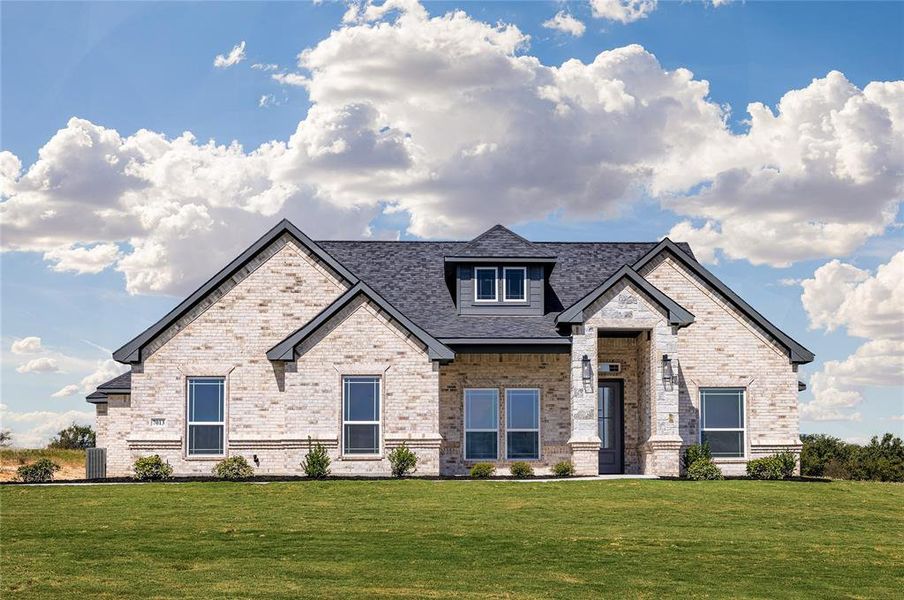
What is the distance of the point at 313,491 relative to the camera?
82.8 feet

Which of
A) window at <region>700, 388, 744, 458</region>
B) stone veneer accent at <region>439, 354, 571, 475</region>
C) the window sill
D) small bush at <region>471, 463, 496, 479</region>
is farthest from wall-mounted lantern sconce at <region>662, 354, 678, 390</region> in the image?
the window sill

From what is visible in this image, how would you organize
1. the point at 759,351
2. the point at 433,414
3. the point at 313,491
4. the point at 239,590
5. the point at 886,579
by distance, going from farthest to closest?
the point at 759,351 < the point at 433,414 < the point at 313,491 < the point at 886,579 < the point at 239,590

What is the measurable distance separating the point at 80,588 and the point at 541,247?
20841 mm

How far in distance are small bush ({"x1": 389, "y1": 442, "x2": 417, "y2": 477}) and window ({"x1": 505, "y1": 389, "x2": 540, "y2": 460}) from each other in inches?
139

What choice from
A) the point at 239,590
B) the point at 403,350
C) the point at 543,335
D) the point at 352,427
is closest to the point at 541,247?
the point at 543,335

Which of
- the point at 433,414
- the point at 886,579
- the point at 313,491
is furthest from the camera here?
the point at 433,414

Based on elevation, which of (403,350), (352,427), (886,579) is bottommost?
(886,579)

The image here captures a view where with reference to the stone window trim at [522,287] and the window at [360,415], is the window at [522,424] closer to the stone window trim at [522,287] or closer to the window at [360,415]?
the stone window trim at [522,287]

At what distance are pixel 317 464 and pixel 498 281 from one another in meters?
8.31

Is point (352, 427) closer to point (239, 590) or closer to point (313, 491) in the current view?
point (313, 491)

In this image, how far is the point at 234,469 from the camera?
2970 cm

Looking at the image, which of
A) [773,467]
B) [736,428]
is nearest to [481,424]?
[736,428]

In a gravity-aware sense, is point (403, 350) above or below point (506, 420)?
above

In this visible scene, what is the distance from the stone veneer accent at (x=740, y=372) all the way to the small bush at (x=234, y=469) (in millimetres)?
13043
